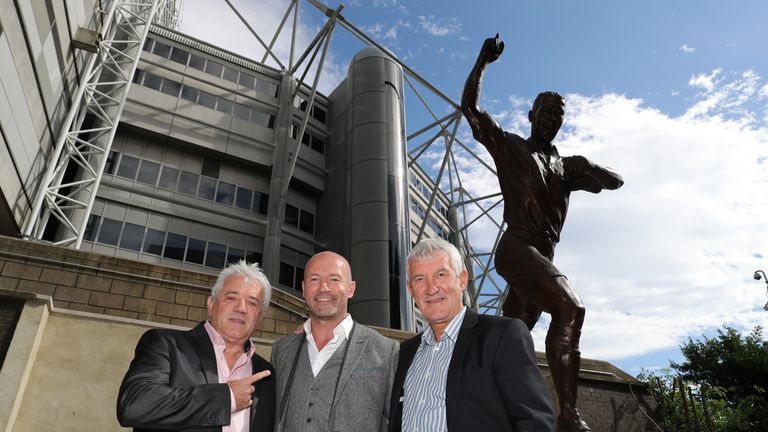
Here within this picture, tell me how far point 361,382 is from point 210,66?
79.1 feet

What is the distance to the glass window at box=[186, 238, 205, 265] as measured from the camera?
19.6 metres

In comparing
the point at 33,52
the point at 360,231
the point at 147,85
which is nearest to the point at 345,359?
the point at 33,52

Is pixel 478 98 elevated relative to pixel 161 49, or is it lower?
lower

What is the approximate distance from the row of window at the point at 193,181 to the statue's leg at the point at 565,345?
2003cm

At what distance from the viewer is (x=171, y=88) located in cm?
2183

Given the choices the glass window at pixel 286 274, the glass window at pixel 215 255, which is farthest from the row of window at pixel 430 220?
the glass window at pixel 215 255

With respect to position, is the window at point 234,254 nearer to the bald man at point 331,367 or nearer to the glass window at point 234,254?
the glass window at point 234,254

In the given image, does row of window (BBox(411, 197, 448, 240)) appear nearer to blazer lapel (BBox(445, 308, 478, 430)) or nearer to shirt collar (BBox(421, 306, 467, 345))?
shirt collar (BBox(421, 306, 467, 345))

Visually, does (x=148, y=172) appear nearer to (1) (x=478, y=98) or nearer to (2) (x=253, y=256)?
(2) (x=253, y=256)

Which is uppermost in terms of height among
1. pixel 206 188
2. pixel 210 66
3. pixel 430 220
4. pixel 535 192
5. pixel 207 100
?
pixel 210 66

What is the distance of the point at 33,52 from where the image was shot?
514 inches

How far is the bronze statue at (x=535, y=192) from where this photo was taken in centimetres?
318

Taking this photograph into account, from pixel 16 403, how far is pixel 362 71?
65.2 ft

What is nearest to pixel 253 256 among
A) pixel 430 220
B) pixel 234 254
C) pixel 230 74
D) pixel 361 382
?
pixel 234 254
